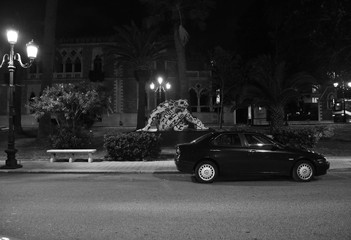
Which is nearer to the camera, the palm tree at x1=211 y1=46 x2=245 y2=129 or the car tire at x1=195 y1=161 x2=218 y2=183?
the car tire at x1=195 y1=161 x2=218 y2=183

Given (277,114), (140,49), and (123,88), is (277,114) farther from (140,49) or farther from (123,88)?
(123,88)

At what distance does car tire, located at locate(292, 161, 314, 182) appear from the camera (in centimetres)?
1081

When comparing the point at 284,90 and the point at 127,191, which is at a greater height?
the point at 284,90

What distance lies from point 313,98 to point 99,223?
48091 millimetres

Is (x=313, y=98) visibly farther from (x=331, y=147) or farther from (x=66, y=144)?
(x=66, y=144)

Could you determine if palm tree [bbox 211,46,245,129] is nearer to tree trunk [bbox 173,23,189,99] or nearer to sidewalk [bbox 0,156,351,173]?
tree trunk [bbox 173,23,189,99]

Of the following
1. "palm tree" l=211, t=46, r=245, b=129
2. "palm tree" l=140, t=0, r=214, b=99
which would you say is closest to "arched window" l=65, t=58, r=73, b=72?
"palm tree" l=211, t=46, r=245, b=129

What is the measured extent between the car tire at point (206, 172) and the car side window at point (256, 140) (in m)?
1.25

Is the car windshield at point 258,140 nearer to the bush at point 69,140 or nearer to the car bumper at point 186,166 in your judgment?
the car bumper at point 186,166

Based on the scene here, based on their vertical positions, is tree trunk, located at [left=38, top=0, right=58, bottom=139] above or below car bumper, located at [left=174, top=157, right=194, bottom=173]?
above

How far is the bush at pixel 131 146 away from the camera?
16.3 meters

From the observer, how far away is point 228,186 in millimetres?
10180

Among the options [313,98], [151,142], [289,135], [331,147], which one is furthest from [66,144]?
[313,98]

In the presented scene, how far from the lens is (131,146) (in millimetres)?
16250
